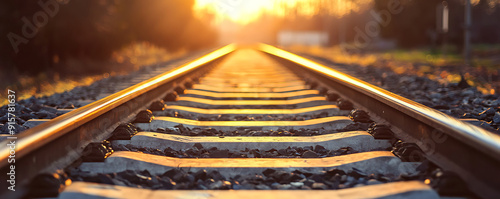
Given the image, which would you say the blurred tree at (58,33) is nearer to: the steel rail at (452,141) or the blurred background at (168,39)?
the blurred background at (168,39)

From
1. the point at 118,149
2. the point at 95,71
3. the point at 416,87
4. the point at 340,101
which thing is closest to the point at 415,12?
the point at 95,71

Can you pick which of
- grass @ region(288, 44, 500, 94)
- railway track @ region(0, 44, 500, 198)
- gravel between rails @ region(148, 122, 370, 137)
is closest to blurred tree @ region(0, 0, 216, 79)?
grass @ region(288, 44, 500, 94)

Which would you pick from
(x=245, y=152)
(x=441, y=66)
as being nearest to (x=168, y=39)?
(x=441, y=66)

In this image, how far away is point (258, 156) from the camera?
2.93 metres

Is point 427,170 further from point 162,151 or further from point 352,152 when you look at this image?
point 162,151

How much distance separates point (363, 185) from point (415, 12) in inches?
1406

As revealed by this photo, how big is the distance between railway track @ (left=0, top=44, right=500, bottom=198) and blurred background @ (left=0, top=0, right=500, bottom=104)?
498 centimetres

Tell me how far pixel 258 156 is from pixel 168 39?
30.3 m

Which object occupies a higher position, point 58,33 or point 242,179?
point 58,33

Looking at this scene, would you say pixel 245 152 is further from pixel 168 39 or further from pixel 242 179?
pixel 168 39

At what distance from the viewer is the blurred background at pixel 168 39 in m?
10.5

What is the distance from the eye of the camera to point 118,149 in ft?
9.57

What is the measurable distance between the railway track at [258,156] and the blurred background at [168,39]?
4982 millimetres

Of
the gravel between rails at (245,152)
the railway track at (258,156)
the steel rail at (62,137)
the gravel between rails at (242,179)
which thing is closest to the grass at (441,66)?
the railway track at (258,156)
